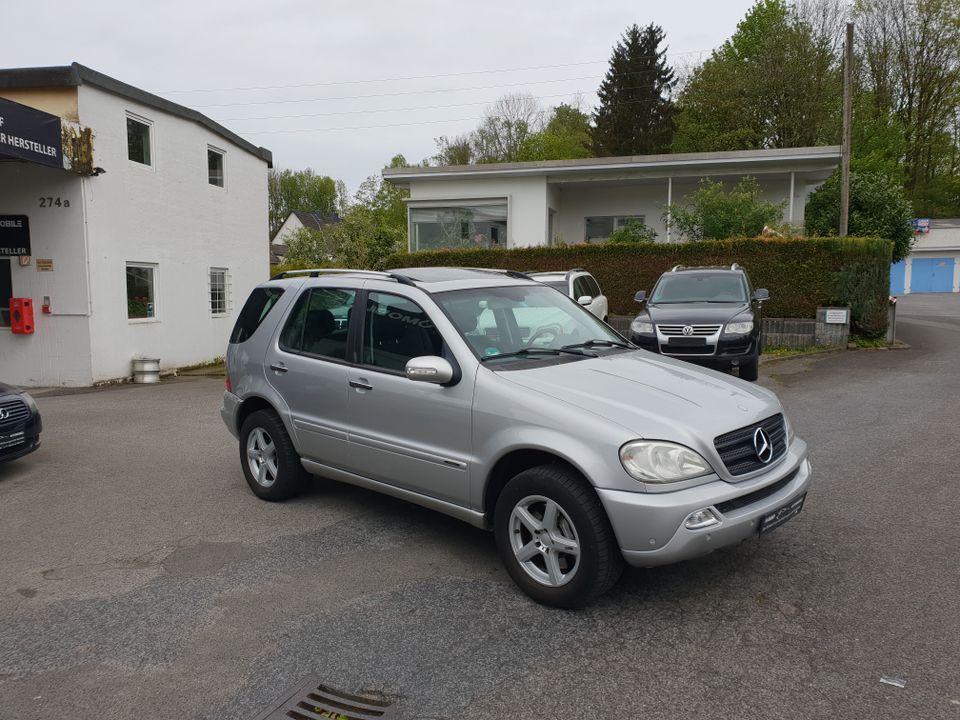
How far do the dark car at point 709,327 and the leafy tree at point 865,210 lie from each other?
1040cm

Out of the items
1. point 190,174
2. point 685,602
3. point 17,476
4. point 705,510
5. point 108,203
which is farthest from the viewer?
point 190,174

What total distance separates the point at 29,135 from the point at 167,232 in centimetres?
386

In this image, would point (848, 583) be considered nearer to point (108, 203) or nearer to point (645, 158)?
point (108, 203)

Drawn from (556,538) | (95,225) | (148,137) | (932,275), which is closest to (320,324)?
(556,538)

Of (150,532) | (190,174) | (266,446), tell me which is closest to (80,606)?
(150,532)

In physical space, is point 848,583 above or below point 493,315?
below

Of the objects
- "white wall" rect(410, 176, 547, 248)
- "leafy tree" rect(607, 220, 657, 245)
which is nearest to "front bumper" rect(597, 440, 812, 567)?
"leafy tree" rect(607, 220, 657, 245)

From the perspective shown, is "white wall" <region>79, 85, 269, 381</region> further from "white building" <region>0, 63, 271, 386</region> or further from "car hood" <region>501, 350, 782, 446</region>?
"car hood" <region>501, 350, 782, 446</region>

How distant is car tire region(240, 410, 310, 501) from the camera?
5.63m

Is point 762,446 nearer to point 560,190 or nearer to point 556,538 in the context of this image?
point 556,538

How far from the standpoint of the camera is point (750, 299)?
Result: 11.6 m

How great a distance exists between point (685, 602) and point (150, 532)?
147 inches

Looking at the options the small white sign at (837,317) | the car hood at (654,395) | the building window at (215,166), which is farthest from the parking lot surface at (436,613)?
the building window at (215,166)

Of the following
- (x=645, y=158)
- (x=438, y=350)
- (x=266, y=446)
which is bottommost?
(x=266, y=446)
